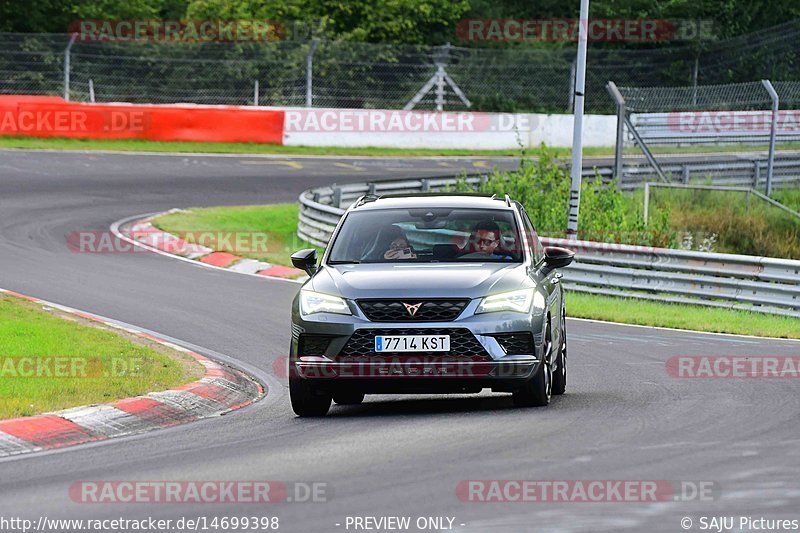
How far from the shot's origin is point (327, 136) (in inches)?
1646

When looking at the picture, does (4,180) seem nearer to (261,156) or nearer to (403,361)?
(261,156)

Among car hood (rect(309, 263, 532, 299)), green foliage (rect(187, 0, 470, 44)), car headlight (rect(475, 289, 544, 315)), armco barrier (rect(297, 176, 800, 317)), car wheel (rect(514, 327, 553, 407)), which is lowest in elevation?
armco barrier (rect(297, 176, 800, 317))

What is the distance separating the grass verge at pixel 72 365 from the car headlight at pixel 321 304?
1604mm

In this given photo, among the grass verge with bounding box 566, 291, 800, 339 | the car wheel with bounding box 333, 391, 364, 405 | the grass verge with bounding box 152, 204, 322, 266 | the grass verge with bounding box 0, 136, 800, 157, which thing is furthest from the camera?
the grass verge with bounding box 0, 136, 800, 157

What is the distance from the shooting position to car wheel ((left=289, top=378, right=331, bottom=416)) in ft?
34.8

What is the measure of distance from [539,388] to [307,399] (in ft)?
5.62

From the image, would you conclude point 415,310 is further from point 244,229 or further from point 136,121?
point 136,121

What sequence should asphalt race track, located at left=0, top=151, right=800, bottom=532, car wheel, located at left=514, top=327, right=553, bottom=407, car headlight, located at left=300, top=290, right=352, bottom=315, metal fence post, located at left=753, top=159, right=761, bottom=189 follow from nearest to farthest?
asphalt race track, located at left=0, top=151, right=800, bottom=532 < car headlight, located at left=300, top=290, right=352, bottom=315 < car wheel, located at left=514, top=327, right=553, bottom=407 < metal fence post, located at left=753, top=159, right=761, bottom=189

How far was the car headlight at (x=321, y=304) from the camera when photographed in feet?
34.3

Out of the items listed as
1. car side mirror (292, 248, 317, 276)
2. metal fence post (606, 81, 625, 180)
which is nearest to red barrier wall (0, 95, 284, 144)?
metal fence post (606, 81, 625, 180)

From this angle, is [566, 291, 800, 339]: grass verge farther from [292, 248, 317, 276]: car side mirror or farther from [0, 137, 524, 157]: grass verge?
[0, 137, 524, 157]: grass verge

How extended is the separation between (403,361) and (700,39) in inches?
1745

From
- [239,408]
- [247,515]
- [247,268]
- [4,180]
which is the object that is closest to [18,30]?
[4,180]

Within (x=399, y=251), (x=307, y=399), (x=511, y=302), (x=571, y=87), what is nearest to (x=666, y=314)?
(x=399, y=251)
